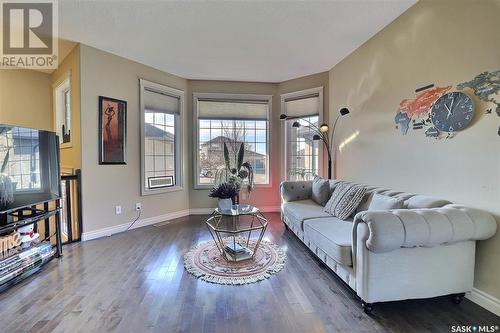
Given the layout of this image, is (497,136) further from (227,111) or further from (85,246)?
(85,246)

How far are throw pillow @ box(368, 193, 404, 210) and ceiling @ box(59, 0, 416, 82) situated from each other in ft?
6.52

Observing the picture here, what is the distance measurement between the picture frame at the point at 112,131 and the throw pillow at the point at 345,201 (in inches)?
124

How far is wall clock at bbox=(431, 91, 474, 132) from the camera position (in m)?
2.01

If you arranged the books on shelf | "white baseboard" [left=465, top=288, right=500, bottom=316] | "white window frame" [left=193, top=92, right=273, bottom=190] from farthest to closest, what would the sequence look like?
1. "white window frame" [left=193, top=92, right=273, bottom=190]
2. the books on shelf
3. "white baseboard" [left=465, top=288, right=500, bottom=316]

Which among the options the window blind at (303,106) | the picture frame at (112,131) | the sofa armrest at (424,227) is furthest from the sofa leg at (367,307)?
the picture frame at (112,131)

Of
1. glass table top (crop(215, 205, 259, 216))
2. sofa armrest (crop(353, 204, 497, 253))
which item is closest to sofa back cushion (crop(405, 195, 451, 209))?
sofa armrest (crop(353, 204, 497, 253))

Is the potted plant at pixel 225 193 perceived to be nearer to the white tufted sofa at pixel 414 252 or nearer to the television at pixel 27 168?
the white tufted sofa at pixel 414 252

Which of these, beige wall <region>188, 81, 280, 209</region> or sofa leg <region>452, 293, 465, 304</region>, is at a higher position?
beige wall <region>188, 81, 280, 209</region>

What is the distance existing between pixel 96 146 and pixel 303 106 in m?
3.58

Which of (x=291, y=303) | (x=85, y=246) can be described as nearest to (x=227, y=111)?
(x=85, y=246)

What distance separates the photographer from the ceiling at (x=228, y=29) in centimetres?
256

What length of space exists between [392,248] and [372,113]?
2099 mm

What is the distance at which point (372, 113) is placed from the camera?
3223 mm

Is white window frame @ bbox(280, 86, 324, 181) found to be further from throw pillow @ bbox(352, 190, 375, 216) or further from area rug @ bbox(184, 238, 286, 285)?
area rug @ bbox(184, 238, 286, 285)
